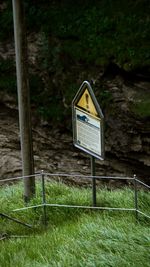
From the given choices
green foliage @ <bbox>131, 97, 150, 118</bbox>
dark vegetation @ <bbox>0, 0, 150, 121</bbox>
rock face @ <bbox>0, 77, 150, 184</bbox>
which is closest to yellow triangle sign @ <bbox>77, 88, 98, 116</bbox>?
green foliage @ <bbox>131, 97, 150, 118</bbox>

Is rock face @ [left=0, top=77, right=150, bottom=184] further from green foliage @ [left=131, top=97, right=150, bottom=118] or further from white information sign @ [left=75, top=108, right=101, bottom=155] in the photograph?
white information sign @ [left=75, top=108, right=101, bottom=155]

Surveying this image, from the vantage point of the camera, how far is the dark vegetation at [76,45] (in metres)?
11.8

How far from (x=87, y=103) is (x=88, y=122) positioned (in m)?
0.20

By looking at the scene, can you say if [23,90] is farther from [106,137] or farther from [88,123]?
[106,137]

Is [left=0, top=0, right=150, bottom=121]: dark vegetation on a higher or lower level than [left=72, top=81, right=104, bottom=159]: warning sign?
higher

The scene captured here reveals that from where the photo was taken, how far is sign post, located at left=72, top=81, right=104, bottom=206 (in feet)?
18.8

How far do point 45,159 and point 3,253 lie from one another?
24.0 ft

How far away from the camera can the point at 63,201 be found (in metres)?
6.70

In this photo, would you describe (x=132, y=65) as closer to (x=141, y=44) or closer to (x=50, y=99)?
(x=141, y=44)

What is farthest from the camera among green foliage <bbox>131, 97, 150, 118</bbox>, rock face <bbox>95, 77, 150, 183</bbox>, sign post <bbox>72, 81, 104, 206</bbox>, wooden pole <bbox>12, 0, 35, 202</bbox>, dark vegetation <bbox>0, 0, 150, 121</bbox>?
dark vegetation <bbox>0, 0, 150, 121</bbox>

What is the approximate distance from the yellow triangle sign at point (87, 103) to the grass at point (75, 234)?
1.08 m

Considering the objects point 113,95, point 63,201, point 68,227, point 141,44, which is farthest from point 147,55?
point 68,227

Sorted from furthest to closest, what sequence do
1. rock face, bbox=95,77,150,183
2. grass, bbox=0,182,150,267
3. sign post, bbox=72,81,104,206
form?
rock face, bbox=95,77,150,183 < sign post, bbox=72,81,104,206 < grass, bbox=0,182,150,267

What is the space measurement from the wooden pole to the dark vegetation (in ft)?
16.3
